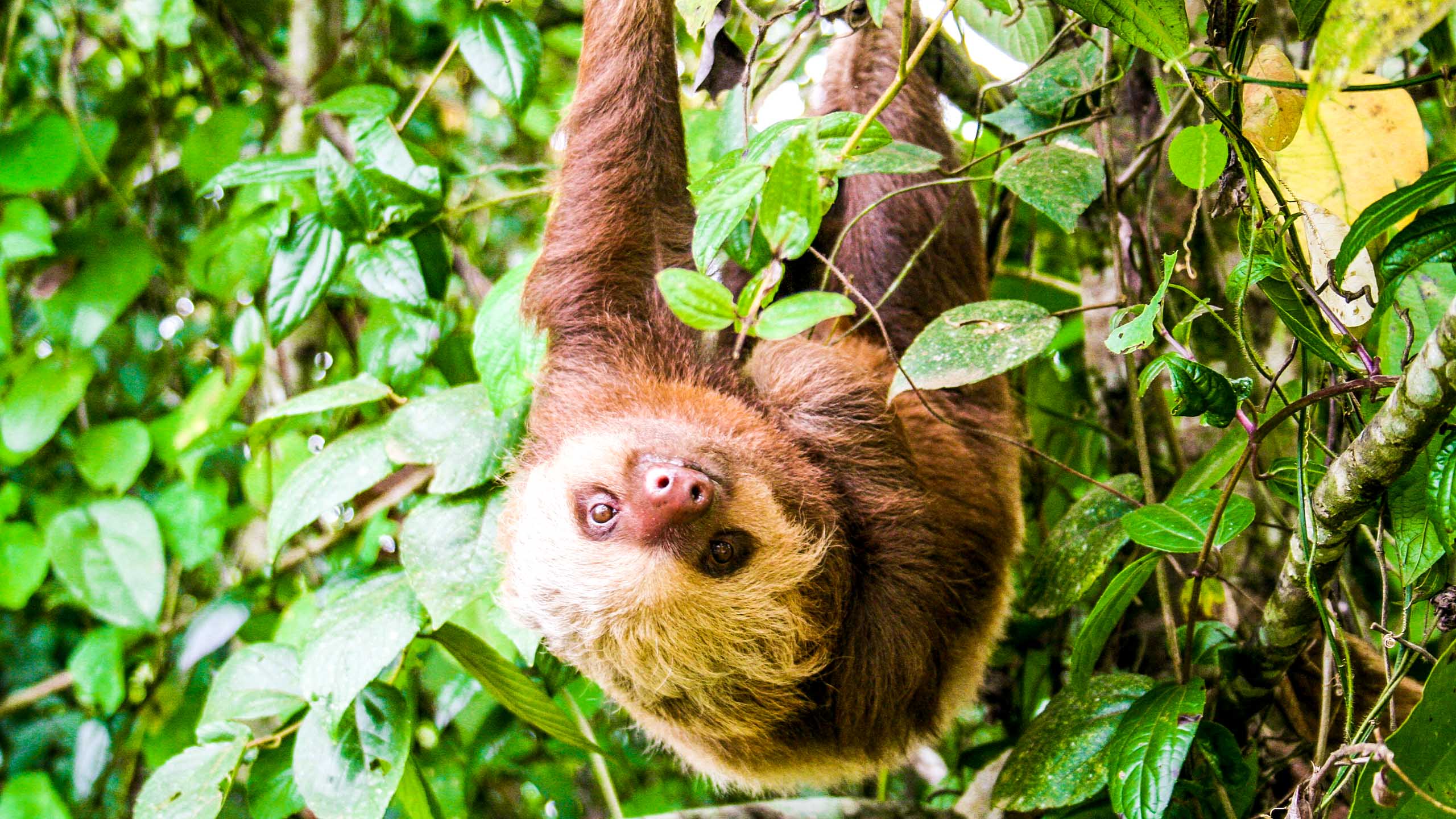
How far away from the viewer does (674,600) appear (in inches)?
106

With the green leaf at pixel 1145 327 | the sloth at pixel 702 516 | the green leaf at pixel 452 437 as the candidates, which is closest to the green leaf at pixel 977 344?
the green leaf at pixel 1145 327

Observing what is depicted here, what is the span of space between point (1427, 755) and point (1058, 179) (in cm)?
120

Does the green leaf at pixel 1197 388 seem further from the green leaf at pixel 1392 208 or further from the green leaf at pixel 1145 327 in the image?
the green leaf at pixel 1392 208

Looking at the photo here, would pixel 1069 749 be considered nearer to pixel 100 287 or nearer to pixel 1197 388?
pixel 1197 388

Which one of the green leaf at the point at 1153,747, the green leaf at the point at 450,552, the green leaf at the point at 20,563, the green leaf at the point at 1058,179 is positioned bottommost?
the green leaf at the point at 20,563

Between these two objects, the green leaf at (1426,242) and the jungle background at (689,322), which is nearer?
the green leaf at (1426,242)

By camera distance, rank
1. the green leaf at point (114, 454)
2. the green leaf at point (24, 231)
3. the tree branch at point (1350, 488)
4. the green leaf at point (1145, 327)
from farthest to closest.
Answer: the green leaf at point (114, 454)
the green leaf at point (24, 231)
the green leaf at point (1145, 327)
the tree branch at point (1350, 488)

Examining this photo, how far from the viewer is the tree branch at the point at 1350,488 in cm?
127

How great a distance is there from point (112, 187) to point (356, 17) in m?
1.18

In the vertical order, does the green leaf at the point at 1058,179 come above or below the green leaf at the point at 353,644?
above

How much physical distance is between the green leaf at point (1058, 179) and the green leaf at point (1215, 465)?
1.83 ft

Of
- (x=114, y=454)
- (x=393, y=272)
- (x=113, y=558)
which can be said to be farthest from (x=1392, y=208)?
(x=114, y=454)

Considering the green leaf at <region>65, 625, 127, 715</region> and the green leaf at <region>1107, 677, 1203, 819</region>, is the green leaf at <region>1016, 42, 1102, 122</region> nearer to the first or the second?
the green leaf at <region>1107, 677, 1203, 819</region>

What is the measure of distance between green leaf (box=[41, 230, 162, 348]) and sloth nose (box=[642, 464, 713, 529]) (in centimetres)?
232
